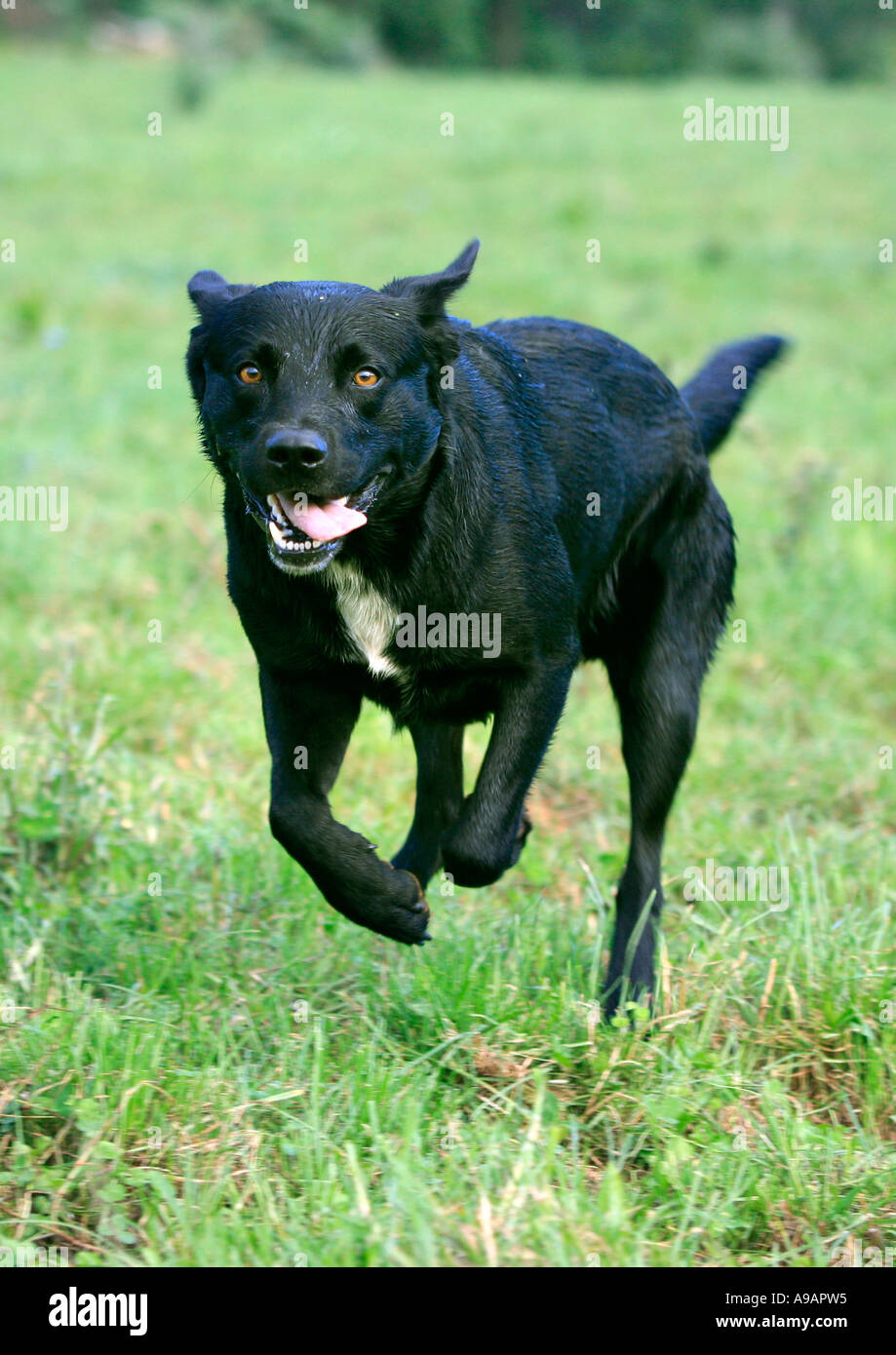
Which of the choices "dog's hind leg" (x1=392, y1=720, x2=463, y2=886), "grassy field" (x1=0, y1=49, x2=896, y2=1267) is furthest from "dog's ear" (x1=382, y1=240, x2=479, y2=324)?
"grassy field" (x1=0, y1=49, x2=896, y2=1267)

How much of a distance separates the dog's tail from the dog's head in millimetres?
1287

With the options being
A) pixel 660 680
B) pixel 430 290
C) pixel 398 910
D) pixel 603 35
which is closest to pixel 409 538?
pixel 430 290

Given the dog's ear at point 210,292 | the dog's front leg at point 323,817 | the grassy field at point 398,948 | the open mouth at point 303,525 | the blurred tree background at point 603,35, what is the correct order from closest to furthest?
the grassy field at point 398,948 → the open mouth at point 303,525 → the dog's front leg at point 323,817 → the dog's ear at point 210,292 → the blurred tree background at point 603,35

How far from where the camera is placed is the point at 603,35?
43.4 metres

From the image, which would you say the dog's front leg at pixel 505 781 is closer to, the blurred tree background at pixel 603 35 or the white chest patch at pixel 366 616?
the white chest patch at pixel 366 616

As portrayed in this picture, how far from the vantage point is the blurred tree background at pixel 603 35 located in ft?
109

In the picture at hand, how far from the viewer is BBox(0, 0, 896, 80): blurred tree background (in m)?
33.1

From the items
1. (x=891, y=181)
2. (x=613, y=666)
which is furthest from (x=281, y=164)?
(x=613, y=666)

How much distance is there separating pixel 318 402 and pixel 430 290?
452 mm

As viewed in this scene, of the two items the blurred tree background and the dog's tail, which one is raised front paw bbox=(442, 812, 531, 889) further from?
the blurred tree background

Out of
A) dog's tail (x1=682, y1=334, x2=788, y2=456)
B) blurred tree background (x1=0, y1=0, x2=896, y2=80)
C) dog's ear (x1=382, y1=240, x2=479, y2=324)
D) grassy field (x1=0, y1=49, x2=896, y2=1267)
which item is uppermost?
blurred tree background (x1=0, y1=0, x2=896, y2=80)

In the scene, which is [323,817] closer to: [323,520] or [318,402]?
[323,520]

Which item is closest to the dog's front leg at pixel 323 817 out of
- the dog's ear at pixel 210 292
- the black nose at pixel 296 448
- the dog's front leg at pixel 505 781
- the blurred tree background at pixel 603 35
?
the dog's front leg at pixel 505 781

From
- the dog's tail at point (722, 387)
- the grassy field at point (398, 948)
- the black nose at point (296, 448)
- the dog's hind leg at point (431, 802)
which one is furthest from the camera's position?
the dog's tail at point (722, 387)
